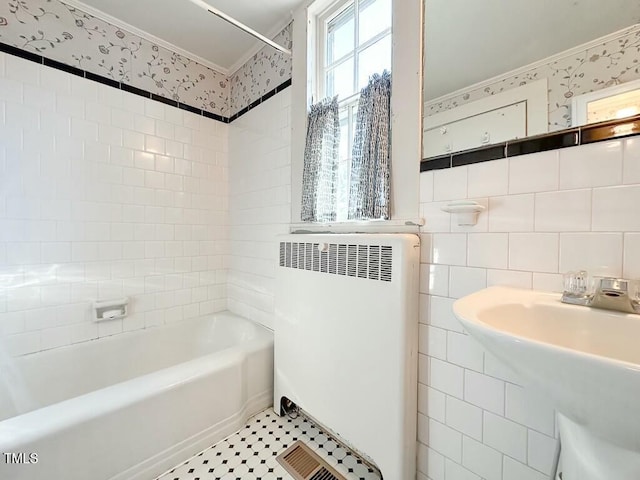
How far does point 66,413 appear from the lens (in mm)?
964

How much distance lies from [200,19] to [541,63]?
185cm

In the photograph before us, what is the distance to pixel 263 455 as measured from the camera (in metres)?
1.24

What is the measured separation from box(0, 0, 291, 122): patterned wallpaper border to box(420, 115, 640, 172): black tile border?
4.01 feet

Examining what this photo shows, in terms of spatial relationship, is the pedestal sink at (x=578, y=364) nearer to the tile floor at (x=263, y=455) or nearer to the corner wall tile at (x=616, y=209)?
the corner wall tile at (x=616, y=209)

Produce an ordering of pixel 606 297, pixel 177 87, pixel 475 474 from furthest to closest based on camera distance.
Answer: pixel 177 87, pixel 475 474, pixel 606 297

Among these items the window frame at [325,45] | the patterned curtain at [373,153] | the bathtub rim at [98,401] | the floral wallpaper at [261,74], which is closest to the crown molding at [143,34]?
the floral wallpaper at [261,74]

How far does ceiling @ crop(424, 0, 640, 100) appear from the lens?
71cm

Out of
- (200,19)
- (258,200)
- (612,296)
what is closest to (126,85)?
(200,19)

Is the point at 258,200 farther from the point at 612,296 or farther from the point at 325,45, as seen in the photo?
the point at 612,296

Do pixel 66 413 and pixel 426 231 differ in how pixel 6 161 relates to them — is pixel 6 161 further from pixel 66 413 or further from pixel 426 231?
pixel 426 231

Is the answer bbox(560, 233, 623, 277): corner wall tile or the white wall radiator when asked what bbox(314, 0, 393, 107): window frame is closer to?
the white wall radiator

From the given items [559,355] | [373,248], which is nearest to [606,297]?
[559,355]

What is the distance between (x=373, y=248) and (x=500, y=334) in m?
0.58

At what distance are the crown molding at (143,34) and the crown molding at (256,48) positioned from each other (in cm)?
5
